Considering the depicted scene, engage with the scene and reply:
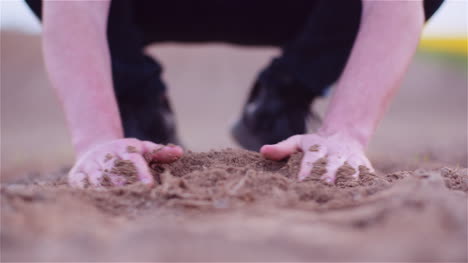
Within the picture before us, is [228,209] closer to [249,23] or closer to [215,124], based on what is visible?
[249,23]

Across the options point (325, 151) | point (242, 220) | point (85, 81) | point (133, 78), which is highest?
point (133, 78)

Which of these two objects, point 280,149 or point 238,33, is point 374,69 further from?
point 238,33

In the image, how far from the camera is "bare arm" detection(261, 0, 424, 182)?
59.0 inches

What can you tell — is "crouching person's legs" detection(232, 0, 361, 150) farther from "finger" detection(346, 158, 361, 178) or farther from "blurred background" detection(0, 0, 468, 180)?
"blurred background" detection(0, 0, 468, 180)

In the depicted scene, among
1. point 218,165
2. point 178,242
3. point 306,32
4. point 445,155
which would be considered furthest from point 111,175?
point 445,155

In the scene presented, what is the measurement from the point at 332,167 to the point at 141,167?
1.68 feet

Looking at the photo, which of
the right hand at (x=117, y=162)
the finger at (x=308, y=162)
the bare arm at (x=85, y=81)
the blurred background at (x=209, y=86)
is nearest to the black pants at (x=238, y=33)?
the bare arm at (x=85, y=81)

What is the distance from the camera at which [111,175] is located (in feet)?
4.29

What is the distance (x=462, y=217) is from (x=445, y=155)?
6.58ft

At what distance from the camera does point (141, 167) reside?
4.28 ft

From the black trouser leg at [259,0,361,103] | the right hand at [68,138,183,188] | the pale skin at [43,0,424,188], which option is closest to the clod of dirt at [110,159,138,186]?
the right hand at [68,138,183,188]

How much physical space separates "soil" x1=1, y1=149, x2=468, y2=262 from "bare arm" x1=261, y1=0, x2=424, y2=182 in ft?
0.63

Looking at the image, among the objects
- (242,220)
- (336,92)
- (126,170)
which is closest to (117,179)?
(126,170)

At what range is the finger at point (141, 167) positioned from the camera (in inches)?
50.1
